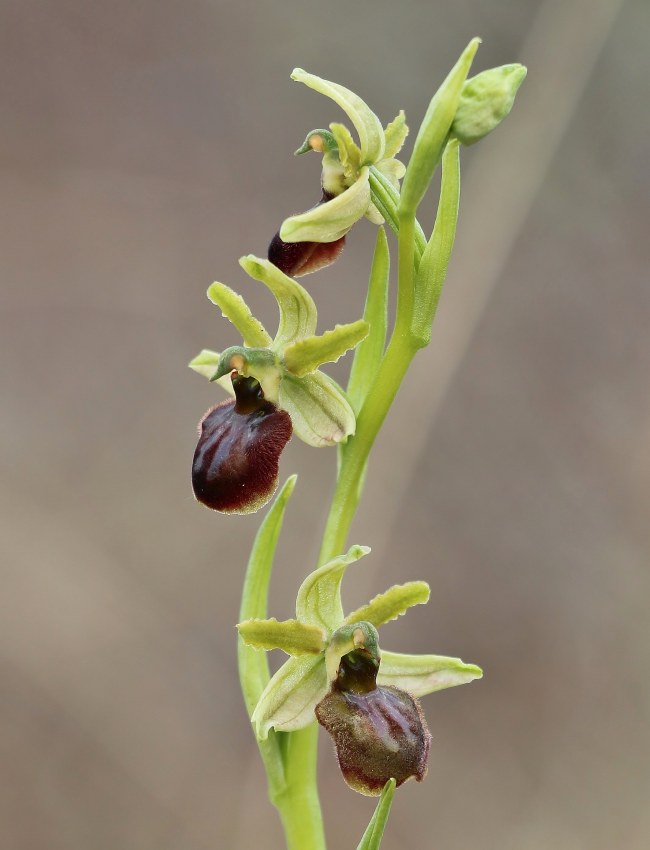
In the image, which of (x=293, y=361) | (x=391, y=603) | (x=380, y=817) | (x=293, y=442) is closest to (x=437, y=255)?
(x=293, y=361)

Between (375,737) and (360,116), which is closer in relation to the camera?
(375,737)

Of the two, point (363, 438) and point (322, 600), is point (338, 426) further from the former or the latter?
point (322, 600)

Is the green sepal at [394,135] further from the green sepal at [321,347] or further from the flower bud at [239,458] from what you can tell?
the flower bud at [239,458]

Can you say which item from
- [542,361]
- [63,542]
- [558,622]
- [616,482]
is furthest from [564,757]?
[63,542]

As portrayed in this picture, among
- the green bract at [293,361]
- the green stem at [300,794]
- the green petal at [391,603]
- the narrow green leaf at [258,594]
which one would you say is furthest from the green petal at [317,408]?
the green stem at [300,794]

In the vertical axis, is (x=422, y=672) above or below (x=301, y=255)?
below

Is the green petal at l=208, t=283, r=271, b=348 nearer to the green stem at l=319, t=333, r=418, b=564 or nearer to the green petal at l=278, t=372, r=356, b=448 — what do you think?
the green petal at l=278, t=372, r=356, b=448

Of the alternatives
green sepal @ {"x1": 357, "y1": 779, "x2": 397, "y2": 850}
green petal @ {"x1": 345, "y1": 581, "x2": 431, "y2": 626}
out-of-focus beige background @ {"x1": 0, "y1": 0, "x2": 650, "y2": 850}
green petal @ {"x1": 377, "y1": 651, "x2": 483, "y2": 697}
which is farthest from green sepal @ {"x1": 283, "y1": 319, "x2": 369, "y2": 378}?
out-of-focus beige background @ {"x1": 0, "y1": 0, "x2": 650, "y2": 850}
